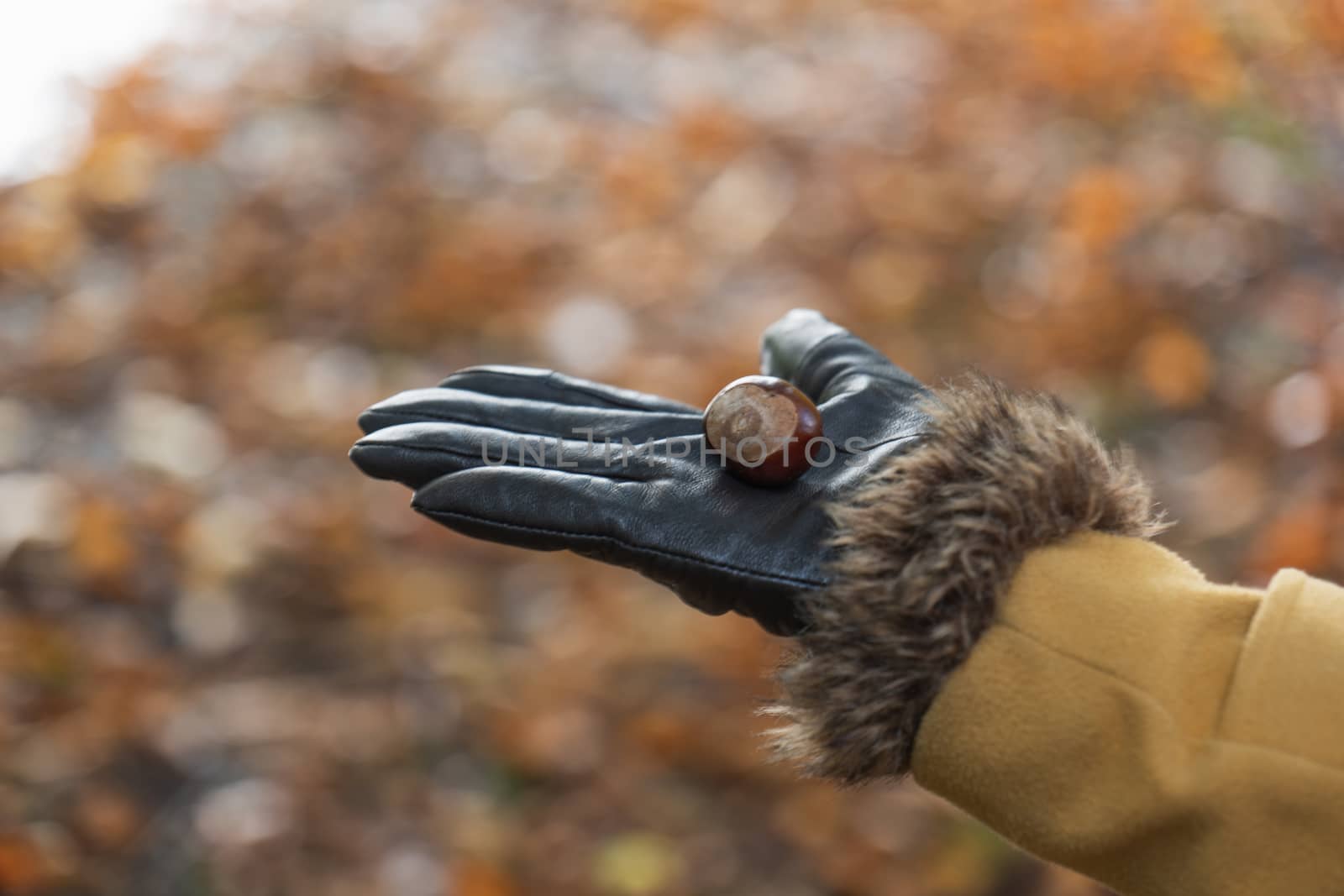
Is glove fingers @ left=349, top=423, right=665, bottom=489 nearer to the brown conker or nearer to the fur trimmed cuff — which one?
the brown conker

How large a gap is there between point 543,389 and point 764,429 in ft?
1.33

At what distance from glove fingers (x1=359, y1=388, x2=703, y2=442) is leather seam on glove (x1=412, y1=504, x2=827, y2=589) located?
183 mm

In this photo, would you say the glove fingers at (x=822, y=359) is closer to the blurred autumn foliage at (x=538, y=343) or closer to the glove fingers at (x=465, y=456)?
the glove fingers at (x=465, y=456)

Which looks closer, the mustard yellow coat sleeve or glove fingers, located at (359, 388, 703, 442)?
the mustard yellow coat sleeve

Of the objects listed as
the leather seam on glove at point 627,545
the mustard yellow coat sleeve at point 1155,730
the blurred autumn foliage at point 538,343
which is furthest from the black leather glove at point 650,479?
the blurred autumn foliage at point 538,343

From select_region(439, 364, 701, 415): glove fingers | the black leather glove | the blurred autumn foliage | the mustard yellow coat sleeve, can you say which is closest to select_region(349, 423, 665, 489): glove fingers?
the black leather glove

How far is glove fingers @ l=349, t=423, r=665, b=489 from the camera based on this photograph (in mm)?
1397

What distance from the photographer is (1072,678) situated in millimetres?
1142

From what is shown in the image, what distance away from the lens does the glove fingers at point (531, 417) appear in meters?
1.50

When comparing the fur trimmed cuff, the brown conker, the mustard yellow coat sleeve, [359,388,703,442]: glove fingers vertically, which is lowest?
the mustard yellow coat sleeve

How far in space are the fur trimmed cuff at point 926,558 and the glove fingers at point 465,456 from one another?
11.4 inches

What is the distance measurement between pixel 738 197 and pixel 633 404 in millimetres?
2428

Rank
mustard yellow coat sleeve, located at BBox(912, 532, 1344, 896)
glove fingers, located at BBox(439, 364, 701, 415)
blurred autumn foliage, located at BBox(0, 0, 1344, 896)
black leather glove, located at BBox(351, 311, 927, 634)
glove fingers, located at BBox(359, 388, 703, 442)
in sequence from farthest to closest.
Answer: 1. blurred autumn foliage, located at BBox(0, 0, 1344, 896)
2. glove fingers, located at BBox(439, 364, 701, 415)
3. glove fingers, located at BBox(359, 388, 703, 442)
4. black leather glove, located at BBox(351, 311, 927, 634)
5. mustard yellow coat sleeve, located at BBox(912, 532, 1344, 896)

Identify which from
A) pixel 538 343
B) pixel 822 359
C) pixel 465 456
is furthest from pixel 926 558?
pixel 538 343
